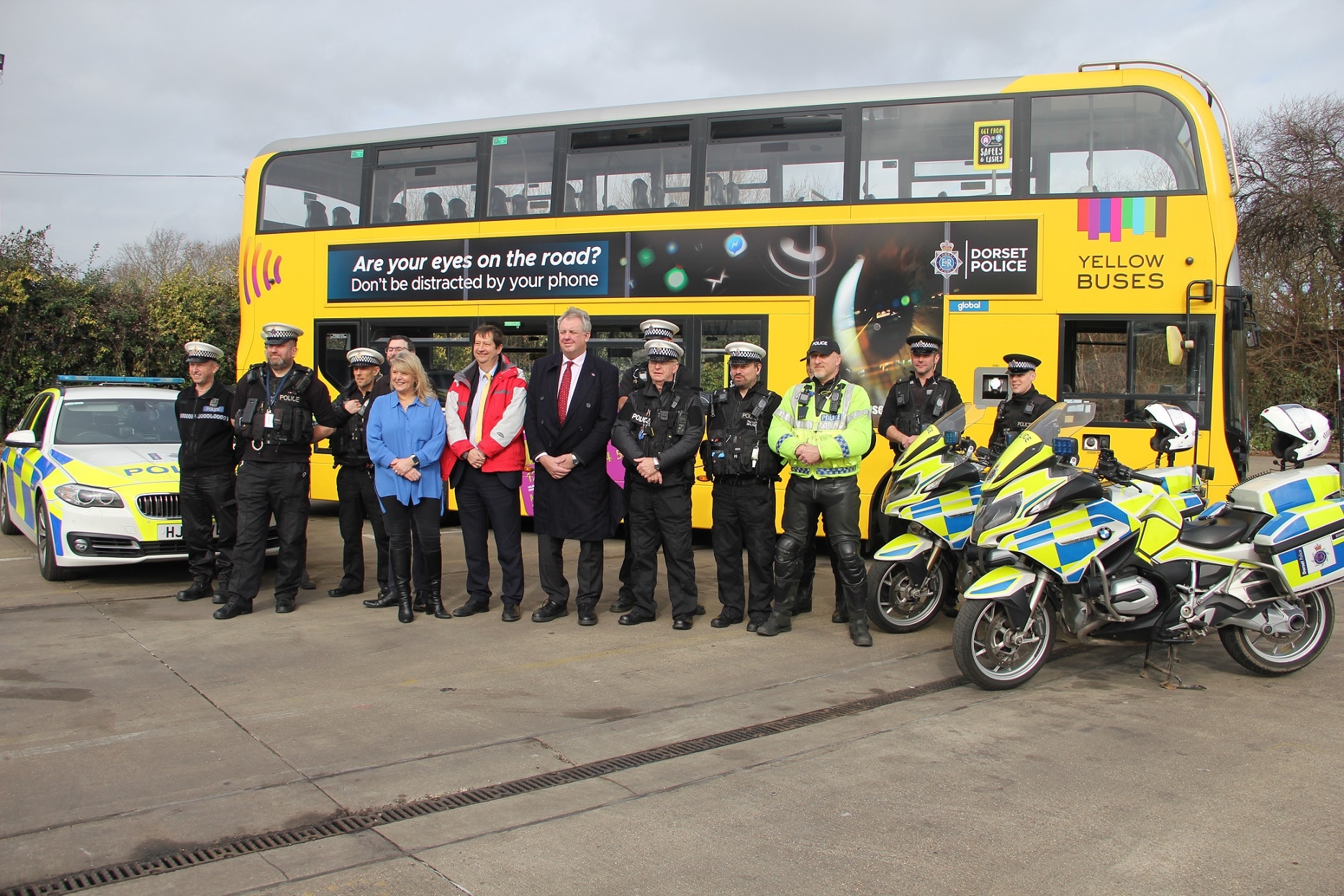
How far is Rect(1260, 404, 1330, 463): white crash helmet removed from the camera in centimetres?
565

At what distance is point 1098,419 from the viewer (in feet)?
27.7

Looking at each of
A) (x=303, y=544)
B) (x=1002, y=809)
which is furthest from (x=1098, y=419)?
(x=303, y=544)

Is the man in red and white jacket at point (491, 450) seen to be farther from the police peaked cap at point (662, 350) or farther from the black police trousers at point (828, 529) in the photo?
the black police trousers at point (828, 529)

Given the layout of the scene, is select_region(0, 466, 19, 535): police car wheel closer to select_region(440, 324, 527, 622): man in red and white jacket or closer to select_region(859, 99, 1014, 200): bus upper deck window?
select_region(440, 324, 527, 622): man in red and white jacket

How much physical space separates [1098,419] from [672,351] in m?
3.96

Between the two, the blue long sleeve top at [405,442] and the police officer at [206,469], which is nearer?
the blue long sleeve top at [405,442]

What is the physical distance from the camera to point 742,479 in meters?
6.65

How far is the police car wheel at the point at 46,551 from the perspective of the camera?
7.97 metres

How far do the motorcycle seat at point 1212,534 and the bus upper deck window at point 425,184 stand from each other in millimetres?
7330

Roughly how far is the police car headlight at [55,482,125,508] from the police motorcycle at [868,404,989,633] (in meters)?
5.73

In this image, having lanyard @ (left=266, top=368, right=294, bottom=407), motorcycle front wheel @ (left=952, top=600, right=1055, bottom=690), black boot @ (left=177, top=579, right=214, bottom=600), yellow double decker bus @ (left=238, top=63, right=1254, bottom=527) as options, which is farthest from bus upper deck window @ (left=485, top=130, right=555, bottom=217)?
motorcycle front wheel @ (left=952, top=600, right=1055, bottom=690)

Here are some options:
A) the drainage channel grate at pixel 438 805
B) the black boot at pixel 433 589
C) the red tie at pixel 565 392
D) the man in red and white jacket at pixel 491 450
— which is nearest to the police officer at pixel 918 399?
the red tie at pixel 565 392

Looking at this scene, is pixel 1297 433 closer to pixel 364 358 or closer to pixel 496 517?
pixel 496 517

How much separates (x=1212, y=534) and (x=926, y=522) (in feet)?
5.12
